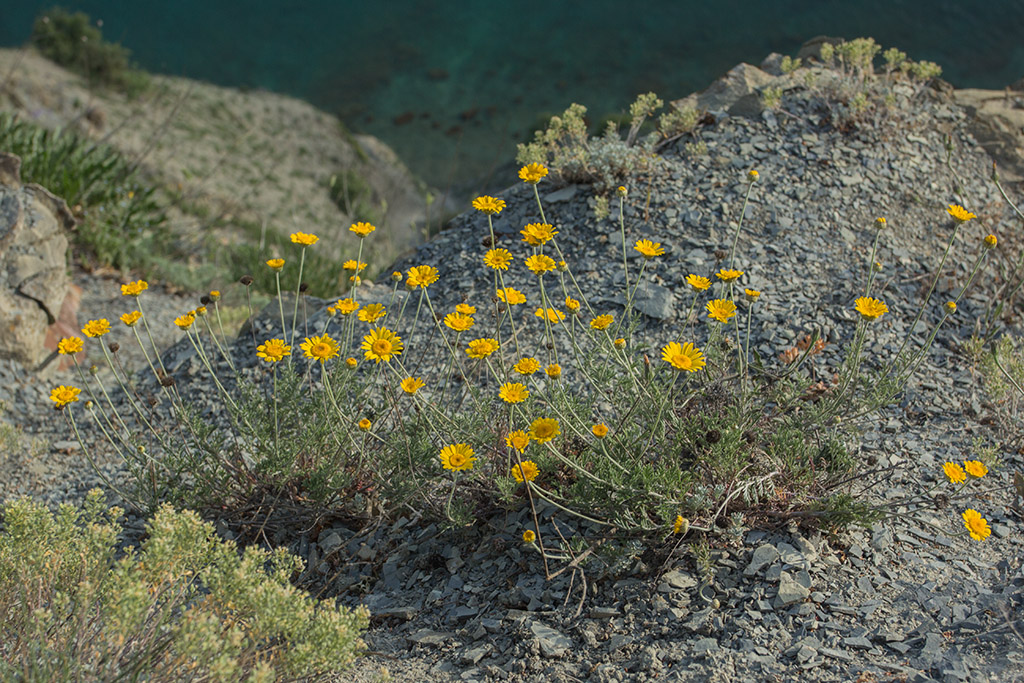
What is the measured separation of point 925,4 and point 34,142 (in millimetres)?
17152

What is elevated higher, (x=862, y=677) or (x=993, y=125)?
(x=993, y=125)

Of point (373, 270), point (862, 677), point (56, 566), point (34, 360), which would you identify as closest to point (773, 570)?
point (862, 677)

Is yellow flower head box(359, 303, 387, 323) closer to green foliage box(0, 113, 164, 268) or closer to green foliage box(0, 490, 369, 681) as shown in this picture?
green foliage box(0, 490, 369, 681)

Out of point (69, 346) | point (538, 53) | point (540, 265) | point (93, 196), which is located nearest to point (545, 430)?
point (540, 265)

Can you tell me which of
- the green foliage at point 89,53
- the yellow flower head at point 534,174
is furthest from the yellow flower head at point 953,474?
the green foliage at point 89,53

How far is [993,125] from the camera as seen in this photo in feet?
18.0

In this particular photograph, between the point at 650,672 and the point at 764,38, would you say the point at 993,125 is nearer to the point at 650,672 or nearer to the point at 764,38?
Answer: the point at 650,672

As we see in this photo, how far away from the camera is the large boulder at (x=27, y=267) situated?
14.6 ft

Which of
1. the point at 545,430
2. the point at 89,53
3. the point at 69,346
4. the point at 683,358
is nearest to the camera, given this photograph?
the point at 683,358

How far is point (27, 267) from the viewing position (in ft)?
15.2

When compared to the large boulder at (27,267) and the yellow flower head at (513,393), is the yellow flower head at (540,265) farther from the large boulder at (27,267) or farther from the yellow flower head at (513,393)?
the large boulder at (27,267)

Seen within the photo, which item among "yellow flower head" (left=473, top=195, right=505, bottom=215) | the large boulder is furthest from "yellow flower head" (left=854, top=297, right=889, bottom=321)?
the large boulder

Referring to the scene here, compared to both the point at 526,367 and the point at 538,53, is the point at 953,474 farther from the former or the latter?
the point at 538,53

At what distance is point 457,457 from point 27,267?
3.92m
